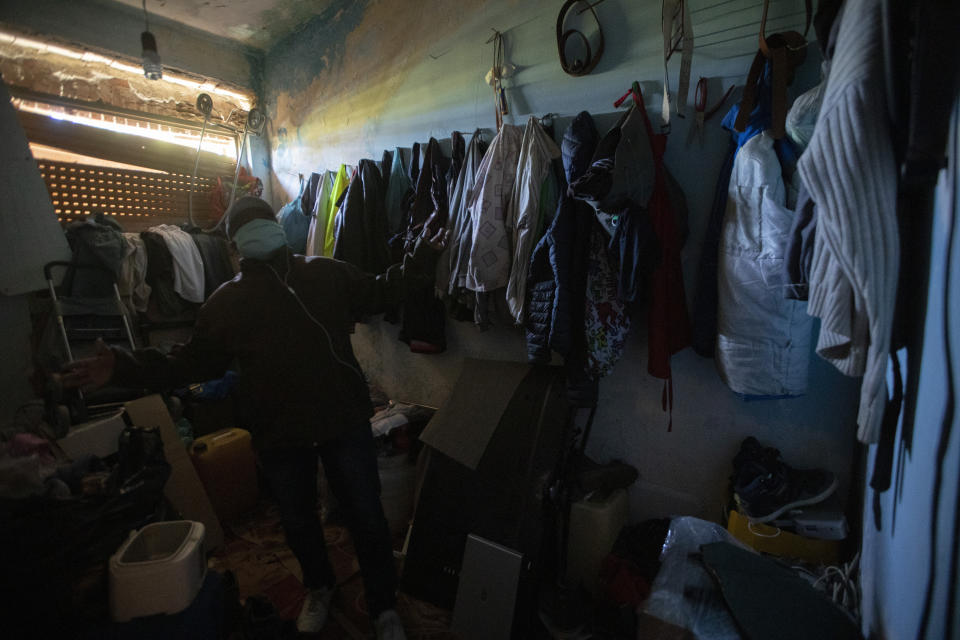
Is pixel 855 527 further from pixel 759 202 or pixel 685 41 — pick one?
pixel 685 41

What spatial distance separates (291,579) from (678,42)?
2784 millimetres

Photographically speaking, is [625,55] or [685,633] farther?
[625,55]

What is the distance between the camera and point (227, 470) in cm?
236

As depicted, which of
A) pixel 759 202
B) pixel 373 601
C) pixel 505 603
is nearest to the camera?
pixel 759 202

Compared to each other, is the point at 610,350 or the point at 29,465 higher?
the point at 610,350

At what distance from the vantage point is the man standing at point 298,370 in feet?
4.88

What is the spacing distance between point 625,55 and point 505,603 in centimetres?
217

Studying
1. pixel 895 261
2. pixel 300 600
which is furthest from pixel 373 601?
pixel 895 261

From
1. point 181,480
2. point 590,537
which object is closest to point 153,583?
point 181,480

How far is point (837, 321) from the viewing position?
64cm

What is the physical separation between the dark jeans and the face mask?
0.71 m

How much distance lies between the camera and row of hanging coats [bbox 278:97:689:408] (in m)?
1.52

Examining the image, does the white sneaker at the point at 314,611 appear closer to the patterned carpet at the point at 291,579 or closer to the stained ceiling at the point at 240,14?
the patterned carpet at the point at 291,579

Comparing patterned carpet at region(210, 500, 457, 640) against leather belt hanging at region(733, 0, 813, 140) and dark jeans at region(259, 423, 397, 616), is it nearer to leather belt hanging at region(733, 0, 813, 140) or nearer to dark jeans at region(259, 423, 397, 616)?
dark jeans at region(259, 423, 397, 616)
